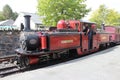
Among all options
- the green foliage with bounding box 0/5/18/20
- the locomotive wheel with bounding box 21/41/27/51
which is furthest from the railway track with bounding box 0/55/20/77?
the green foliage with bounding box 0/5/18/20

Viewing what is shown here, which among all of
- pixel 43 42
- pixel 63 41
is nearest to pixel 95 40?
pixel 63 41

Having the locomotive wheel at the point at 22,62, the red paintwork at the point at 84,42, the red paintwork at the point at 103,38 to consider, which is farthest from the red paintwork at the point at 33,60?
the red paintwork at the point at 103,38

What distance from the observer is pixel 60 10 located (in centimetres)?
2841

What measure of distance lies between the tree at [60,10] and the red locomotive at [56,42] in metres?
11.8

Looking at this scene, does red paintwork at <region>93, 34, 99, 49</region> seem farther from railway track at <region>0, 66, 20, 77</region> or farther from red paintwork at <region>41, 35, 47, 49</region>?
railway track at <region>0, 66, 20, 77</region>

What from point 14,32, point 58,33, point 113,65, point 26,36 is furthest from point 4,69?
point 14,32

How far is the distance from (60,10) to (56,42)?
650 inches

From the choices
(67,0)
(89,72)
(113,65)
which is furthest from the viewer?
(67,0)

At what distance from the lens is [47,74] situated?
9.25 m

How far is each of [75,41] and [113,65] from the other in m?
3.46

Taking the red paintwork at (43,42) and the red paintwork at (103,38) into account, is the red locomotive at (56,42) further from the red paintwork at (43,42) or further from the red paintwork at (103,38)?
the red paintwork at (103,38)

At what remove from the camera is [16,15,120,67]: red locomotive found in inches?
443

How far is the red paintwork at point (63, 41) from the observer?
12.0 metres

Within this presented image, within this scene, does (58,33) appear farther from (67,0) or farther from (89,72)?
(67,0)
